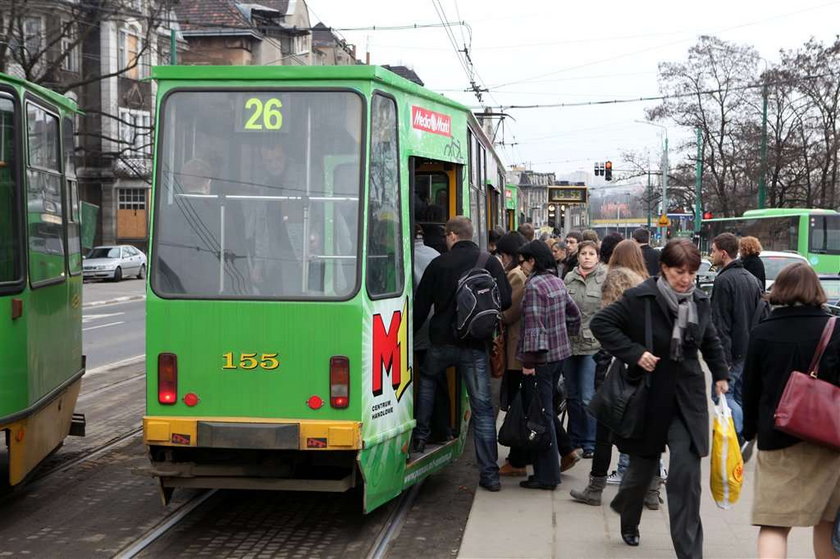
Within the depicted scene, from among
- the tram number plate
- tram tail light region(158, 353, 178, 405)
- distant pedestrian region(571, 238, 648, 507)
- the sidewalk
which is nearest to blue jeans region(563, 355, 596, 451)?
the sidewalk

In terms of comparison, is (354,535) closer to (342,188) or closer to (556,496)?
(556,496)

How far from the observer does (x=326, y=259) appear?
6.64 metres

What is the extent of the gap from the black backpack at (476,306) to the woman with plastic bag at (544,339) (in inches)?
15.8

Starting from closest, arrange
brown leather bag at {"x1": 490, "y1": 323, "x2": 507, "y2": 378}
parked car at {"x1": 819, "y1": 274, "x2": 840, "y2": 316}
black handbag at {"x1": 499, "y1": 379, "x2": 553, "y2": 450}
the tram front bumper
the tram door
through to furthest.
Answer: the tram front bumper < black handbag at {"x1": 499, "y1": 379, "x2": 553, "y2": 450} < the tram door < brown leather bag at {"x1": 490, "y1": 323, "x2": 507, "y2": 378} < parked car at {"x1": 819, "y1": 274, "x2": 840, "y2": 316}

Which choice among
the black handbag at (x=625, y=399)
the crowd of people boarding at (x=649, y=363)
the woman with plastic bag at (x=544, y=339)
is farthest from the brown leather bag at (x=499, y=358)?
the black handbag at (x=625, y=399)

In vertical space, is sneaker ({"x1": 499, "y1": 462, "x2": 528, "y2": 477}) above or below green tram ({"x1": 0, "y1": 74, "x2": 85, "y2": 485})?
below

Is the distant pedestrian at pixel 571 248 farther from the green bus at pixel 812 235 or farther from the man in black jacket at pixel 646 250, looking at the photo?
the green bus at pixel 812 235

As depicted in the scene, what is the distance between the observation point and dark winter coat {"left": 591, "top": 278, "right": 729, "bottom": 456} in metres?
5.89

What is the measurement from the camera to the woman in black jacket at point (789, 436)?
5168 mm

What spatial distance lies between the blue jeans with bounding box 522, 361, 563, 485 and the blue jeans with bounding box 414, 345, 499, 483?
0.31m

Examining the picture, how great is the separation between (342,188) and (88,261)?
3709cm

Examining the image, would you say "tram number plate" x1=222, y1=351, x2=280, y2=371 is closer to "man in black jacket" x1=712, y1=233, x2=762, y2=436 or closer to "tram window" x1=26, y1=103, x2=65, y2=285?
"tram window" x1=26, y1=103, x2=65, y2=285

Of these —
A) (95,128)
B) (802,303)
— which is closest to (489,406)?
(802,303)

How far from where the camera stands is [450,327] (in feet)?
25.6
